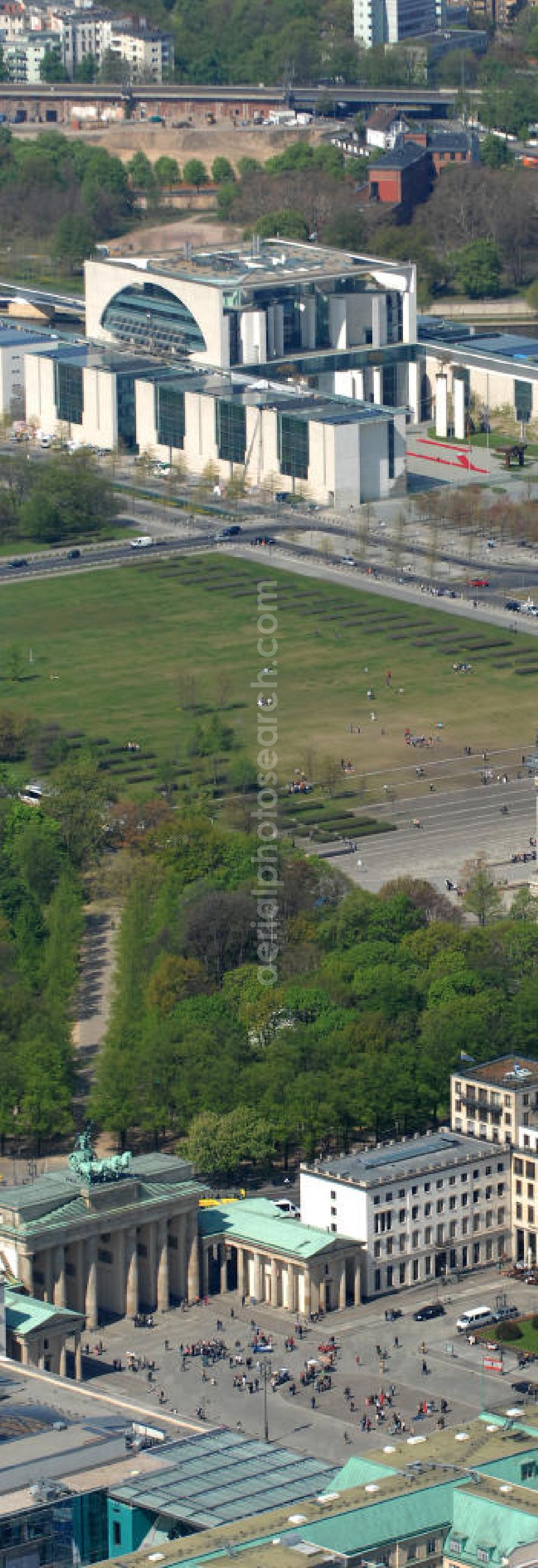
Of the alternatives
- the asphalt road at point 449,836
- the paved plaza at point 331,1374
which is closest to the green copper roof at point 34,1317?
the paved plaza at point 331,1374

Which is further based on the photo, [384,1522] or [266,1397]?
[266,1397]

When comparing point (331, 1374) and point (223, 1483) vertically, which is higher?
point (223, 1483)

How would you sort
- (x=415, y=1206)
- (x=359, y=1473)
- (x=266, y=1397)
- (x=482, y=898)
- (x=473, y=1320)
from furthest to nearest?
(x=482, y=898) → (x=415, y=1206) → (x=473, y=1320) → (x=266, y=1397) → (x=359, y=1473)

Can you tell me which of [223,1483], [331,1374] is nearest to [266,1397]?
[331,1374]

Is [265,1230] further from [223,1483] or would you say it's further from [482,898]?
[482,898]

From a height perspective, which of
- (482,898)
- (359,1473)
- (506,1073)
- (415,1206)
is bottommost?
(415,1206)

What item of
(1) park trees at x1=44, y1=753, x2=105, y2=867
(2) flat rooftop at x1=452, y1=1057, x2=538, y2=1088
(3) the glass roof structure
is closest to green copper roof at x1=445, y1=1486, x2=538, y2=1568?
(3) the glass roof structure

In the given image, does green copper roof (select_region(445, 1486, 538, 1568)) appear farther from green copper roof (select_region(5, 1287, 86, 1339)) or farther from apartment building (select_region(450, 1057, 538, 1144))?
apartment building (select_region(450, 1057, 538, 1144))
